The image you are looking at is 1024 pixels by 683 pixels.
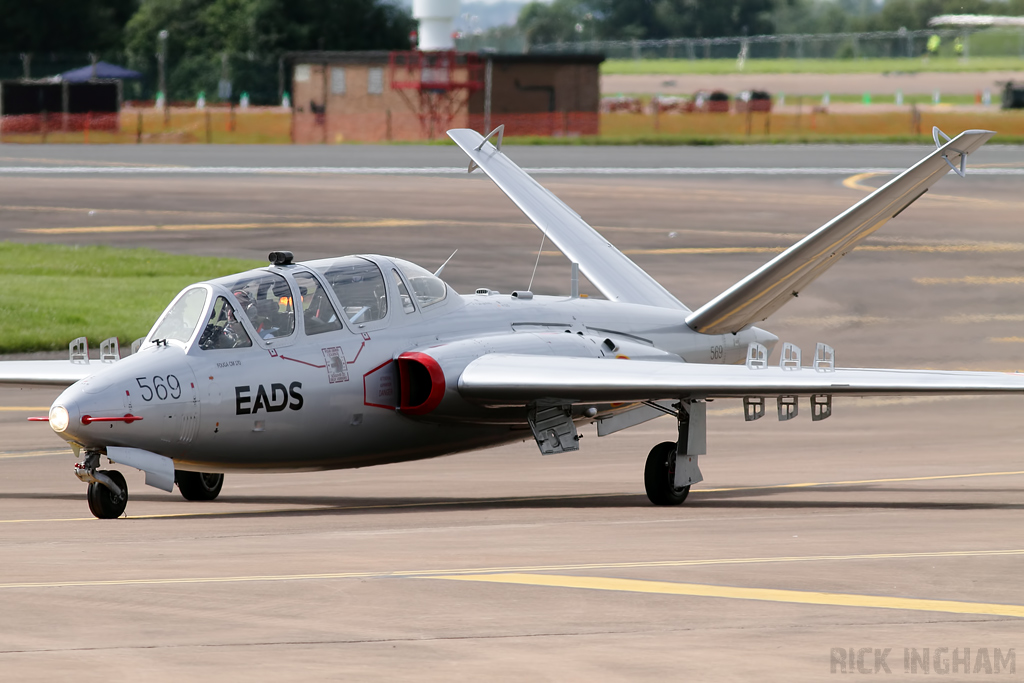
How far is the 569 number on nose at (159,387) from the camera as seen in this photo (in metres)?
15.2

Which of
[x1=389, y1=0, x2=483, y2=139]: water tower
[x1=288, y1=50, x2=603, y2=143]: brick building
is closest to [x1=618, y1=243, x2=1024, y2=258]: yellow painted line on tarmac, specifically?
[x1=288, y1=50, x2=603, y2=143]: brick building

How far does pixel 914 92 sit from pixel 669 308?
146 m

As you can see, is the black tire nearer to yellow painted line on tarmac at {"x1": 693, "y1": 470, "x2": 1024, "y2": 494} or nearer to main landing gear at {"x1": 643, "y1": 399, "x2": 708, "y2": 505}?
main landing gear at {"x1": 643, "y1": 399, "x2": 708, "y2": 505}

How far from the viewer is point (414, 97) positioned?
11438cm

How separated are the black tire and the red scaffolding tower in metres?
96.5

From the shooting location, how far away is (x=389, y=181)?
232 ft

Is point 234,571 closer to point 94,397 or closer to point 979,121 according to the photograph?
point 94,397

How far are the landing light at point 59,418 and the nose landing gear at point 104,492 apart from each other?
672 millimetres

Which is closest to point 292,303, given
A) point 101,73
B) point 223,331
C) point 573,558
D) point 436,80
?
point 223,331

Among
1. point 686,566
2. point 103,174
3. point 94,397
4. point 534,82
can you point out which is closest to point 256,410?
point 94,397

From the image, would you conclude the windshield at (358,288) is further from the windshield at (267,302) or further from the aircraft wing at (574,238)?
the aircraft wing at (574,238)

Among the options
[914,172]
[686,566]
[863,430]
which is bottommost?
[863,430]

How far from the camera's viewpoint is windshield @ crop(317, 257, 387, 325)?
1722 centimetres

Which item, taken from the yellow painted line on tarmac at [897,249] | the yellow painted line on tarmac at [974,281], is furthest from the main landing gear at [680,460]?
the yellow painted line on tarmac at [897,249]
